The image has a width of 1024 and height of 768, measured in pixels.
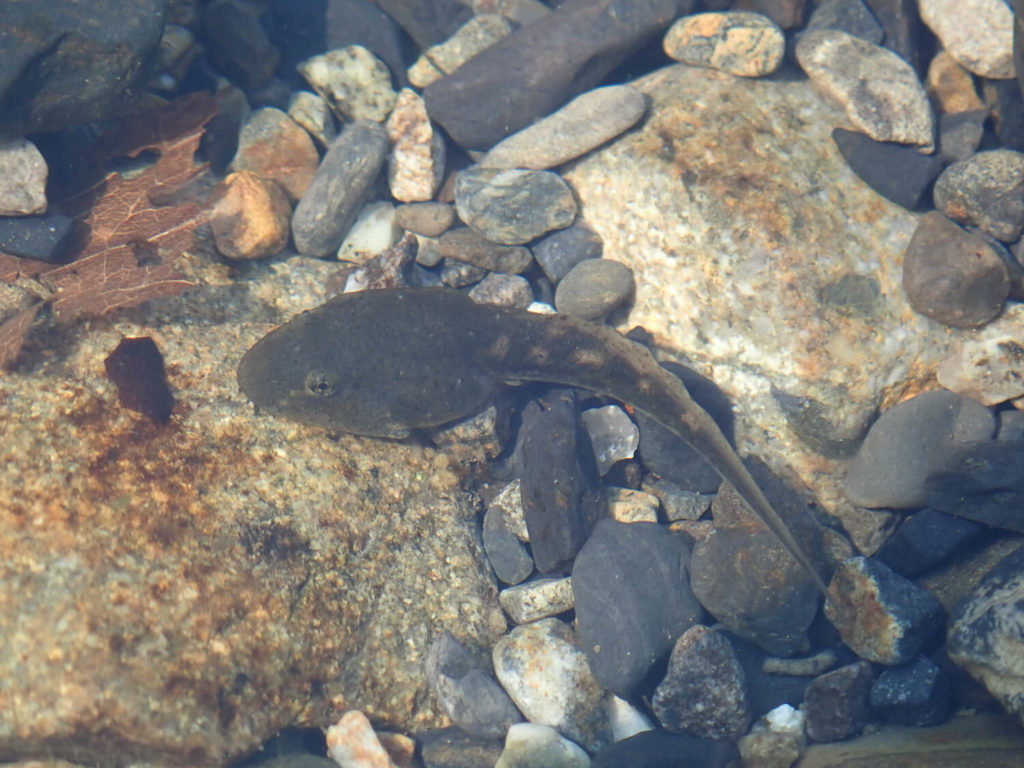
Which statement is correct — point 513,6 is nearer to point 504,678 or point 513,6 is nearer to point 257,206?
point 257,206

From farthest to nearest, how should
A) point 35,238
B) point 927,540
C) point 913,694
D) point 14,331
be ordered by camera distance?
point 35,238
point 927,540
point 14,331
point 913,694

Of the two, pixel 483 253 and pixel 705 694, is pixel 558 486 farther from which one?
pixel 483 253

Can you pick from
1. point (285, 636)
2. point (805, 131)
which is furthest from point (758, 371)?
point (285, 636)

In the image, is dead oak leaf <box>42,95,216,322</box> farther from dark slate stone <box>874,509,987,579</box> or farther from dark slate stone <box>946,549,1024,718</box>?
dark slate stone <box>946,549,1024,718</box>

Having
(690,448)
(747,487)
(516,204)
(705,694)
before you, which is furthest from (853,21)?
(705,694)

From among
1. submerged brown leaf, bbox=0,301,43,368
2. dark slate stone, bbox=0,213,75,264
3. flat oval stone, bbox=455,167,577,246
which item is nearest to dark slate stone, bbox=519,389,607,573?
flat oval stone, bbox=455,167,577,246

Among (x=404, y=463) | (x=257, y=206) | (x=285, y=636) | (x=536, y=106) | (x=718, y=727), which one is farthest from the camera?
(x=536, y=106)
